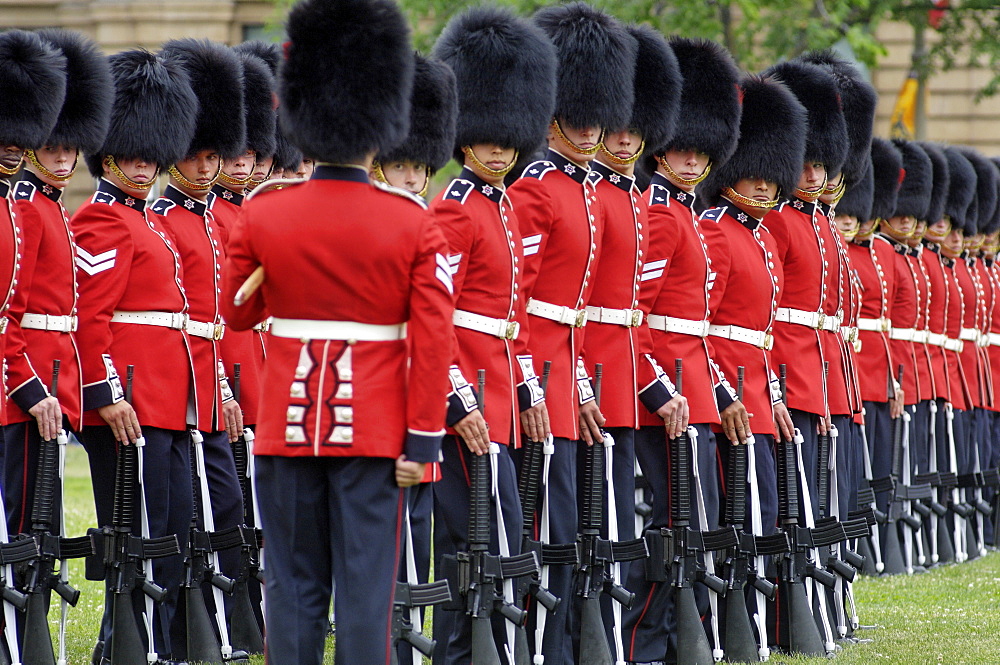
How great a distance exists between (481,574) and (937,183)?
19.0 feet

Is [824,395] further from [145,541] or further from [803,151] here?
[145,541]

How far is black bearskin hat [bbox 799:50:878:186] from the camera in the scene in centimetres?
732

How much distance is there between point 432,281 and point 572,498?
144 cm

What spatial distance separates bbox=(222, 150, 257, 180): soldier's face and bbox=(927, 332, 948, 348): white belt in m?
4.43

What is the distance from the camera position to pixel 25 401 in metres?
5.08

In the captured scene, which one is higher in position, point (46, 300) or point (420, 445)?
point (46, 300)

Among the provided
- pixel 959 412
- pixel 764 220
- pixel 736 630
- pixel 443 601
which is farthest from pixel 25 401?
pixel 959 412

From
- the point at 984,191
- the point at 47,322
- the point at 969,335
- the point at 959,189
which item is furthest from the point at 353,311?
the point at 984,191

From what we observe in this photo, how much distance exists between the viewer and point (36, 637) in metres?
5.01

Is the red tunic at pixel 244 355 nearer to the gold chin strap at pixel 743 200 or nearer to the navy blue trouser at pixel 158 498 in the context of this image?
the navy blue trouser at pixel 158 498

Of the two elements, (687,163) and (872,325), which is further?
(872,325)

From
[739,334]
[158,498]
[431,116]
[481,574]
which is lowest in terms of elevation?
[481,574]

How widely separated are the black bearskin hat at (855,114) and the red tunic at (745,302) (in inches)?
52.8

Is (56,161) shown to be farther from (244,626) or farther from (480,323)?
(244,626)
